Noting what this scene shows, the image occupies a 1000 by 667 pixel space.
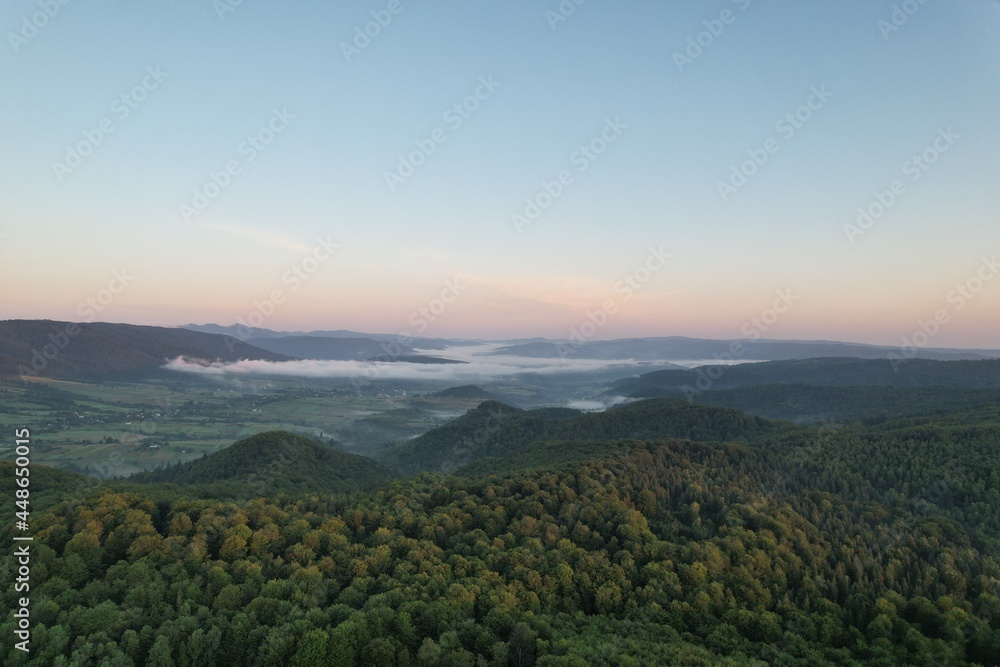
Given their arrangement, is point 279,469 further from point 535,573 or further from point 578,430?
point 578,430

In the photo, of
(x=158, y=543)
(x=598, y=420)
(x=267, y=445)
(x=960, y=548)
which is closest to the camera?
(x=158, y=543)

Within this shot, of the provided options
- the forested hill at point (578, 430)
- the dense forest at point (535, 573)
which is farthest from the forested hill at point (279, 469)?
the forested hill at point (578, 430)

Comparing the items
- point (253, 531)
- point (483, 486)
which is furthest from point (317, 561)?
point (483, 486)

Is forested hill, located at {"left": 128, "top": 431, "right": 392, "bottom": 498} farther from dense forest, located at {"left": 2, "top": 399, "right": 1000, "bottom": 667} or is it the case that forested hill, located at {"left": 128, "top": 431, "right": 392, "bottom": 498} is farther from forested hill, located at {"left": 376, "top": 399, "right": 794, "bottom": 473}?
forested hill, located at {"left": 376, "top": 399, "right": 794, "bottom": 473}

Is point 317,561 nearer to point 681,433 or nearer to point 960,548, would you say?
point 960,548

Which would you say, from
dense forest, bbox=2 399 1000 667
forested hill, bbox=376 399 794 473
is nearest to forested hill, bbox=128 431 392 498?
dense forest, bbox=2 399 1000 667

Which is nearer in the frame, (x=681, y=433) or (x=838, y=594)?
(x=838, y=594)
